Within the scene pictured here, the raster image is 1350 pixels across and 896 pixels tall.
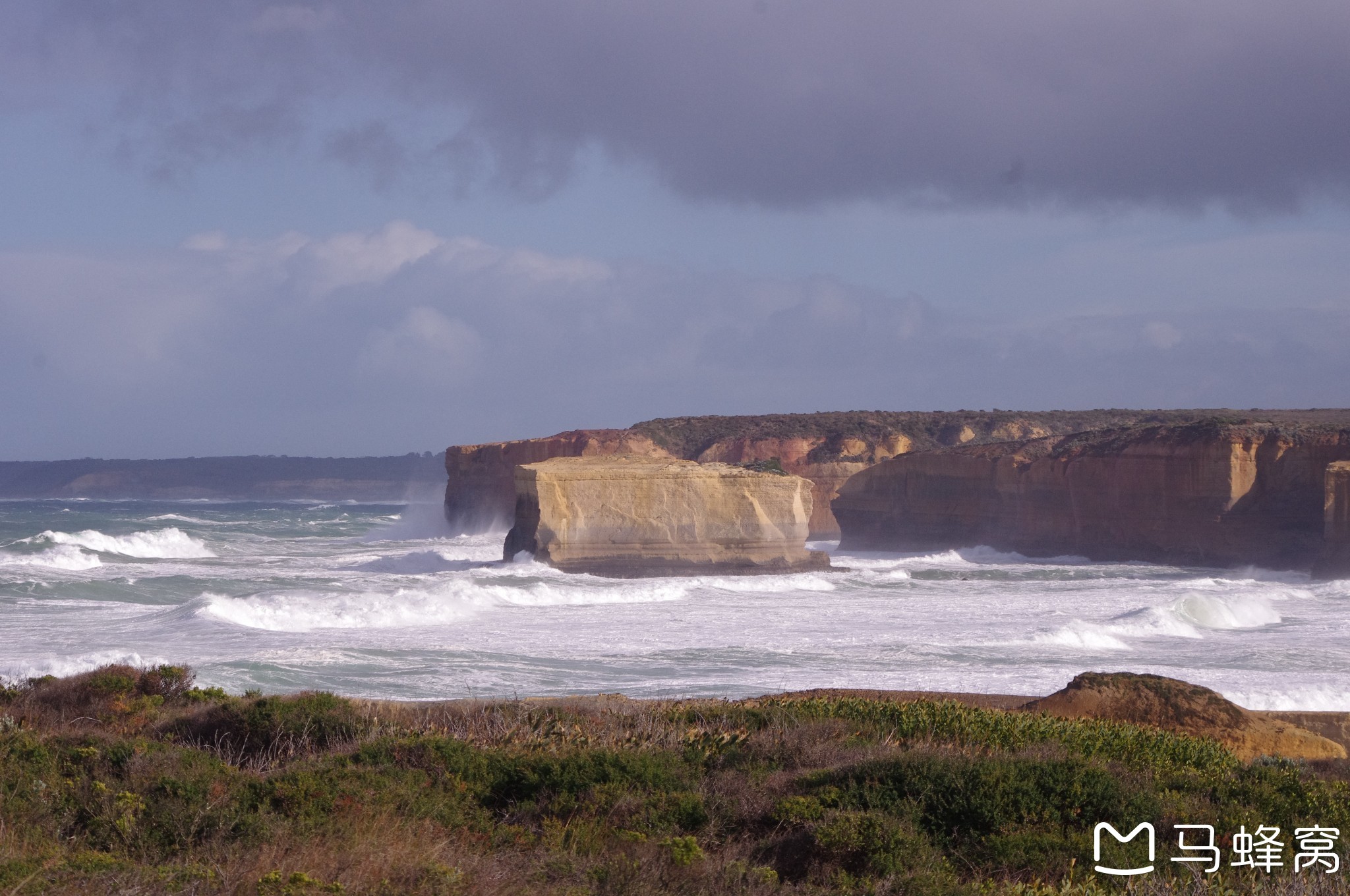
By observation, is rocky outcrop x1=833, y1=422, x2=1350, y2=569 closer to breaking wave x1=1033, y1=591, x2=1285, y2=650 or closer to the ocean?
the ocean

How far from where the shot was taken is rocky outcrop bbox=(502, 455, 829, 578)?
3484 cm

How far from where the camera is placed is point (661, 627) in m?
22.9

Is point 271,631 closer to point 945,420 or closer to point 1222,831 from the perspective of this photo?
point 1222,831

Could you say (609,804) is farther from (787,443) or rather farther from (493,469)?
(787,443)

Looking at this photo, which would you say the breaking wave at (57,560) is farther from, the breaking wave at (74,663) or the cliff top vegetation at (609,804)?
the cliff top vegetation at (609,804)

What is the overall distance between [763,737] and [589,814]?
2.30m

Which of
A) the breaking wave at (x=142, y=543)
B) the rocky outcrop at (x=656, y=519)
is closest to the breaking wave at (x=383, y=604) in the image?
the rocky outcrop at (x=656, y=519)

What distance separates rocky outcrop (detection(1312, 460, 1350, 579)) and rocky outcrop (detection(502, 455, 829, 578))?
15651 millimetres

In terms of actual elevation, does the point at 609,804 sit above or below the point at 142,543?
above

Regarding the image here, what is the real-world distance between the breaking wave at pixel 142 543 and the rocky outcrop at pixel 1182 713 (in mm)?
39484

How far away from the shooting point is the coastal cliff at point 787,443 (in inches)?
2488

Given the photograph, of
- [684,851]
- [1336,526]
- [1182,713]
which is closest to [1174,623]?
[1182,713]

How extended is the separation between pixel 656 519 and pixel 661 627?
13106 mm

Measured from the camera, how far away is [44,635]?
20047mm
